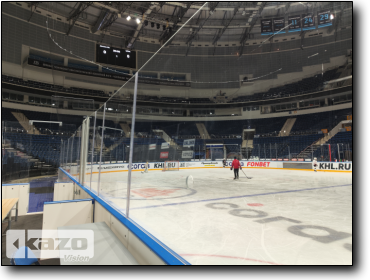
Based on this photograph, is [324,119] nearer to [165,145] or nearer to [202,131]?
[202,131]

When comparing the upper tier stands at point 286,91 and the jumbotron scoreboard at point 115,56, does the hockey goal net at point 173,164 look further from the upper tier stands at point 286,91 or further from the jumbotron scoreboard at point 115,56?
the jumbotron scoreboard at point 115,56

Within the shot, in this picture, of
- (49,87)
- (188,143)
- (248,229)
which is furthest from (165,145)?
(49,87)

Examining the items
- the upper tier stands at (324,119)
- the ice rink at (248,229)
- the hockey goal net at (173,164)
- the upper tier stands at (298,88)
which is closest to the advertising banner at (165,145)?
the hockey goal net at (173,164)

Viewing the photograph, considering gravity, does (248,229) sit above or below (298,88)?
below

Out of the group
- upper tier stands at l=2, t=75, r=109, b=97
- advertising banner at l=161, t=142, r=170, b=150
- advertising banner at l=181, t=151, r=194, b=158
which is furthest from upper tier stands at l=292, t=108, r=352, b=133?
upper tier stands at l=2, t=75, r=109, b=97

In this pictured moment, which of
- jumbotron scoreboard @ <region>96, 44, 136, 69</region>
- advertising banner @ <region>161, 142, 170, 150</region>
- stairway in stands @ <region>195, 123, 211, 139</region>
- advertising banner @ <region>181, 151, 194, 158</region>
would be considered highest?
jumbotron scoreboard @ <region>96, 44, 136, 69</region>

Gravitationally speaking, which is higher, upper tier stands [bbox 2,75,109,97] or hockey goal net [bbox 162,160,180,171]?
upper tier stands [bbox 2,75,109,97]

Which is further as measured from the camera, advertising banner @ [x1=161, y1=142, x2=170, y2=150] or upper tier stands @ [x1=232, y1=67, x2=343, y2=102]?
advertising banner @ [x1=161, y1=142, x2=170, y2=150]

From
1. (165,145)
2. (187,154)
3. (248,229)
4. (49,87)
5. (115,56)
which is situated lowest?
(248,229)

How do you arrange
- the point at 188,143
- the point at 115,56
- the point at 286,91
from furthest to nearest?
the point at 115,56, the point at 188,143, the point at 286,91

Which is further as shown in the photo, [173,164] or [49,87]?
[49,87]

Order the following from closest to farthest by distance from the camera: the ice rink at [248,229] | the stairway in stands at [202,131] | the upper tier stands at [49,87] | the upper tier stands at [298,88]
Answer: the ice rink at [248,229] < the upper tier stands at [298,88] < the stairway in stands at [202,131] < the upper tier stands at [49,87]

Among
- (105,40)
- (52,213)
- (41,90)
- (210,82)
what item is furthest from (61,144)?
(105,40)

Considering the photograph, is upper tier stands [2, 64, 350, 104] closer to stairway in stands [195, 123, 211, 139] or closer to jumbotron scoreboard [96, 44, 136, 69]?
stairway in stands [195, 123, 211, 139]
